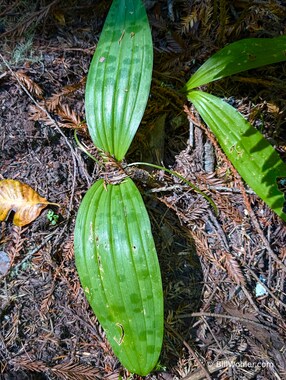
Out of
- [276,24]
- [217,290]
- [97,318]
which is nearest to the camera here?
[97,318]

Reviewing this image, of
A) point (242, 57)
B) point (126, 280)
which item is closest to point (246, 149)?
point (242, 57)

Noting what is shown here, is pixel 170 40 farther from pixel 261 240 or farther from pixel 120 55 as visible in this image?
pixel 261 240

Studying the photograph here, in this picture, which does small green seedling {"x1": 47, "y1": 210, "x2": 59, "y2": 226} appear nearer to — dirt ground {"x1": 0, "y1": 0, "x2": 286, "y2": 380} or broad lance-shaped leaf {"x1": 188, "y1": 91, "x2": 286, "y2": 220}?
dirt ground {"x1": 0, "y1": 0, "x2": 286, "y2": 380}

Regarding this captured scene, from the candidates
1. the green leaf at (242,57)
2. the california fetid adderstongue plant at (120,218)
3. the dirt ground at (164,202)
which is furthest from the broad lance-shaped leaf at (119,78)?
the green leaf at (242,57)

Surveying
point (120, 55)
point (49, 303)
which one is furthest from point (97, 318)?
point (120, 55)

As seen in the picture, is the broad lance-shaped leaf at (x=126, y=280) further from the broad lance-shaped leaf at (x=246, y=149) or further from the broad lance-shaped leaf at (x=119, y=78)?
the broad lance-shaped leaf at (x=246, y=149)

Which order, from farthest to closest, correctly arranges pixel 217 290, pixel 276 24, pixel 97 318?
pixel 276 24
pixel 217 290
pixel 97 318

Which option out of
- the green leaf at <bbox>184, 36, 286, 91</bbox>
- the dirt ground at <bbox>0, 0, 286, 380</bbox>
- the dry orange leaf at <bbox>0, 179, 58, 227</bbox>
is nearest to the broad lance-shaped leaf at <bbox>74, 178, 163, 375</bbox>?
the dirt ground at <bbox>0, 0, 286, 380</bbox>
